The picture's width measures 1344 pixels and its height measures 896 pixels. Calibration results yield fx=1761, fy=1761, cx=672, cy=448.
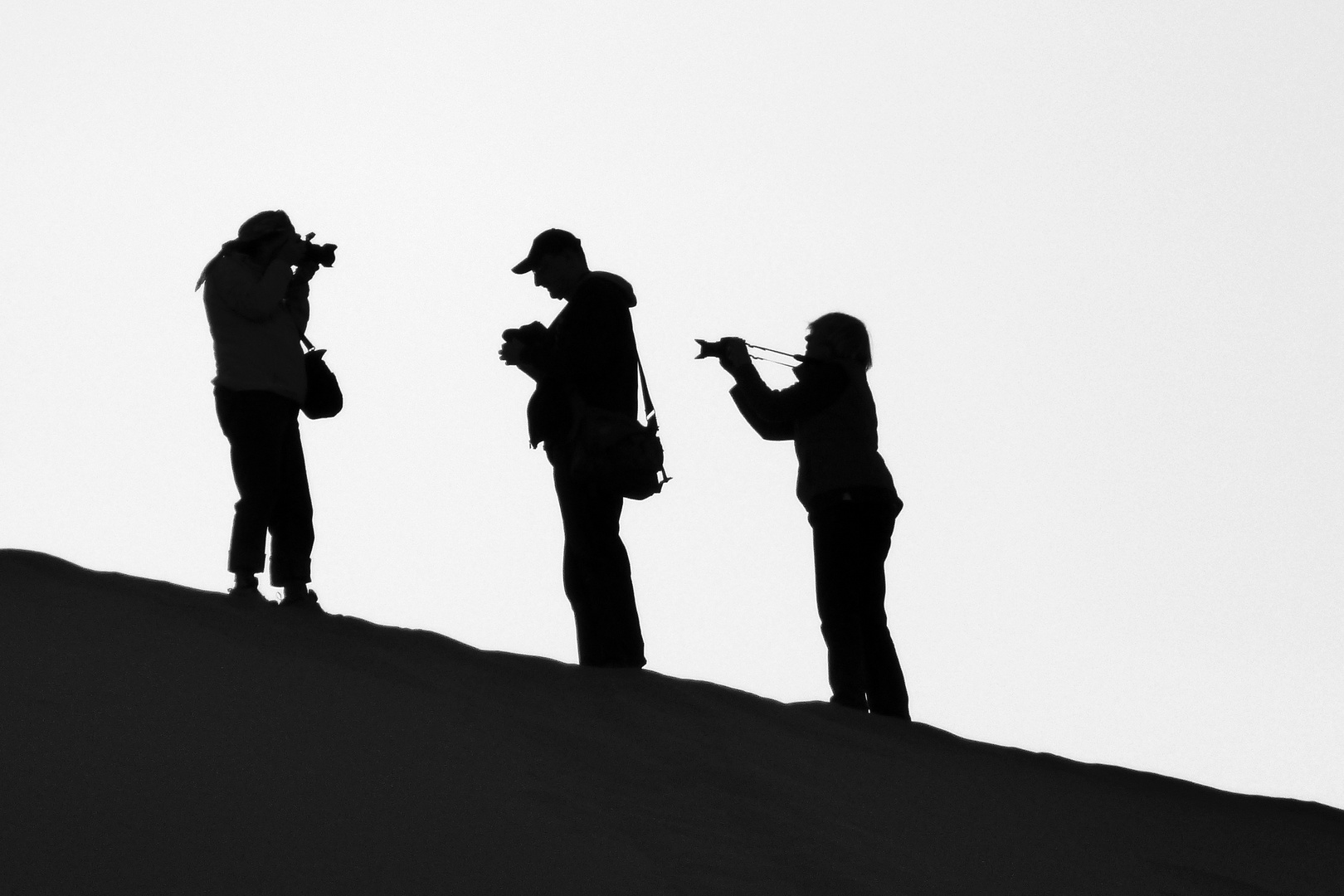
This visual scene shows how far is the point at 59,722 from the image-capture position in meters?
4.30

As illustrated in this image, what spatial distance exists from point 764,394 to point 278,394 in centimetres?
188

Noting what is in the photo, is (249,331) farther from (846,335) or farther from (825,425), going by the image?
(846,335)

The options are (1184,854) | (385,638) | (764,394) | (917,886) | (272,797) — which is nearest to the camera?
(272,797)

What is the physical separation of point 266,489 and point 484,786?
2.24 meters

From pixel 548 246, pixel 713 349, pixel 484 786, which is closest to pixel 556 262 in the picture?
pixel 548 246

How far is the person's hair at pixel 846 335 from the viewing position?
7137mm

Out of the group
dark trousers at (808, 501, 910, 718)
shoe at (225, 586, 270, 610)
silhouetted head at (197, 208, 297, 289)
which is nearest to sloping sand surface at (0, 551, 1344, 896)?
shoe at (225, 586, 270, 610)

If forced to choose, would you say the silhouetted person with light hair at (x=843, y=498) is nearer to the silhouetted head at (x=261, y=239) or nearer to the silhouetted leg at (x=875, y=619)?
the silhouetted leg at (x=875, y=619)

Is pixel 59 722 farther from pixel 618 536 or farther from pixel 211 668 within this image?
pixel 618 536

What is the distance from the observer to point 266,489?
20.8 feet

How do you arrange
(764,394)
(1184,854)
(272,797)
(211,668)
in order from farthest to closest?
(764,394)
(1184,854)
(211,668)
(272,797)

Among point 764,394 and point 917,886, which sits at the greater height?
point 764,394

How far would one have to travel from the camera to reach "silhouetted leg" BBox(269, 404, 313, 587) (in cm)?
651

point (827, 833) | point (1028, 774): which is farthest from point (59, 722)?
point (1028, 774)
